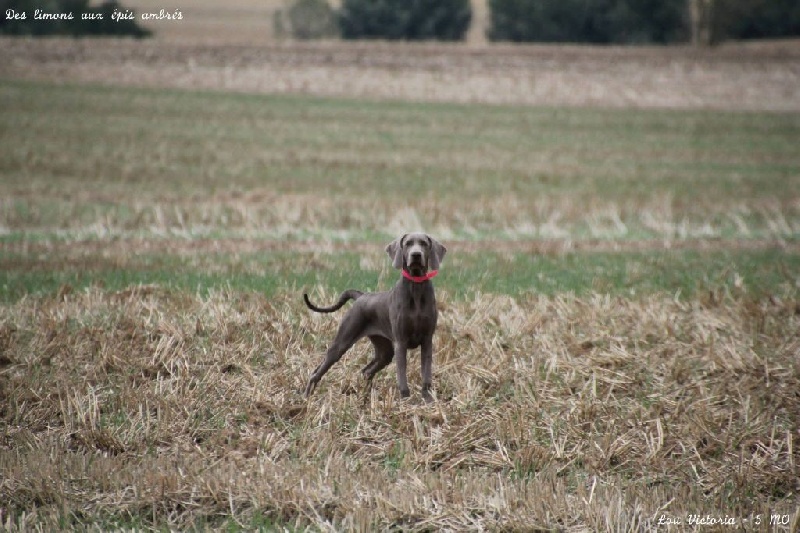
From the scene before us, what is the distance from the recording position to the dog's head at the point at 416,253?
735 centimetres

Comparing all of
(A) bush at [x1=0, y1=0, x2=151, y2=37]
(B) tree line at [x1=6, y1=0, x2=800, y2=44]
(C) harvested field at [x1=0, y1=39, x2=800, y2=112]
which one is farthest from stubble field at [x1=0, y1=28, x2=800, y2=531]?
(B) tree line at [x1=6, y1=0, x2=800, y2=44]

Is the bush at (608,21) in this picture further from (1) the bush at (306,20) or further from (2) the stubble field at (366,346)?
(2) the stubble field at (366,346)

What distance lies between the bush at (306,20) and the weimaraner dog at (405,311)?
9126cm

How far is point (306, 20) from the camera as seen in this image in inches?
4016

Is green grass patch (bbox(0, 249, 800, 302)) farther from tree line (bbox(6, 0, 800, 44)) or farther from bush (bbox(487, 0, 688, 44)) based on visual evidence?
bush (bbox(487, 0, 688, 44))

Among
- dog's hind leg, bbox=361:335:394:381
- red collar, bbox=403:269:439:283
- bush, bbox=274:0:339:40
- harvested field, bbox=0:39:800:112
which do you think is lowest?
dog's hind leg, bbox=361:335:394:381

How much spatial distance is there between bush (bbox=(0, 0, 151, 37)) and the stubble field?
30.8 m

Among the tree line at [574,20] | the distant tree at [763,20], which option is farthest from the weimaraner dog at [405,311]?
the distant tree at [763,20]

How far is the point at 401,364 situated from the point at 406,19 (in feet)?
216

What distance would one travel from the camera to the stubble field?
262 inches

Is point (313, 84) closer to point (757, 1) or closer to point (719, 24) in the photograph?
point (719, 24)

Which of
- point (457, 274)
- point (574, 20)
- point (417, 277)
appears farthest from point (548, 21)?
point (417, 277)

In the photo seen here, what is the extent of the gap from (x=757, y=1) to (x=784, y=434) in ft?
219

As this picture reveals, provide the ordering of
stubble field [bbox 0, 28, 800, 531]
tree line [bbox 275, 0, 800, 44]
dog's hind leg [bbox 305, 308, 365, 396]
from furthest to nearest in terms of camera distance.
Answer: tree line [bbox 275, 0, 800, 44] → dog's hind leg [bbox 305, 308, 365, 396] → stubble field [bbox 0, 28, 800, 531]
